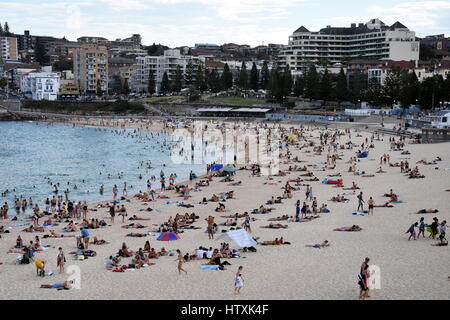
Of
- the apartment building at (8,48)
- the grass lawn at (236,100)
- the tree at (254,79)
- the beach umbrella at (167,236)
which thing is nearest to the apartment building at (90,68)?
the grass lawn at (236,100)

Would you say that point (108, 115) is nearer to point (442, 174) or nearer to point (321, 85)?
point (321, 85)

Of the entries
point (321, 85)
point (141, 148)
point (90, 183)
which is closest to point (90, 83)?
point (321, 85)

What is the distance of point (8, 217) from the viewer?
80.7 feet

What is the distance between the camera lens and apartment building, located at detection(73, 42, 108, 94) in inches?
4518

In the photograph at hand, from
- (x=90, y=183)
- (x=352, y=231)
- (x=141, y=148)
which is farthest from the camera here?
(x=141, y=148)

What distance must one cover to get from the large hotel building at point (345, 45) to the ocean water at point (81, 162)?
46837 mm

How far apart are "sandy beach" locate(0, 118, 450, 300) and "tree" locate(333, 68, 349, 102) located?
5001 centimetres

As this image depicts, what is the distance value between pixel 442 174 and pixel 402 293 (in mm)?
18058

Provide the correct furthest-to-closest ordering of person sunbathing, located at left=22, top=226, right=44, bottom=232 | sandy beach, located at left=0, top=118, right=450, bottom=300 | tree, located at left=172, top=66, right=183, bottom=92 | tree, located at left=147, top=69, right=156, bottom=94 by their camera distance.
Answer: tree, located at left=147, top=69, right=156, bottom=94, tree, located at left=172, top=66, right=183, bottom=92, person sunbathing, located at left=22, top=226, right=44, bottom=232, sandy beach, located at left=0, top=118, right=450, bottom=300

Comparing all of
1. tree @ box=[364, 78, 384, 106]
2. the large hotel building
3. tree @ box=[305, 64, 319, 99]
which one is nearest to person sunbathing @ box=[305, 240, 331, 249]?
tree @ box=[364, 78, 384, 106]

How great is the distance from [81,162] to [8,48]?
14229 cm

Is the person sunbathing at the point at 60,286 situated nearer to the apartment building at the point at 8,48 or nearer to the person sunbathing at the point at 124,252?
the person sunbathing at the point at 124,252

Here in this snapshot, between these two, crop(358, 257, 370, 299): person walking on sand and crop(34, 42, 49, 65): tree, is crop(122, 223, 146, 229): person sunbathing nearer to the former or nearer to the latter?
crop(358, 257, 370, 299): person walking on sand

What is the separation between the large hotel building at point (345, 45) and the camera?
102 m
